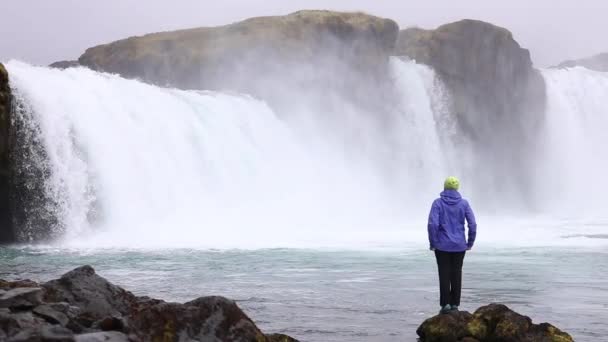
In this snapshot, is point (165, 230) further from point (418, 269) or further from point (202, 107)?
point (418, 269)

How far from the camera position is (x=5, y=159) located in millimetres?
26328

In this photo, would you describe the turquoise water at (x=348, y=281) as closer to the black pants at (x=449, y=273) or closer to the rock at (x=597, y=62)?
the black pants at (x=449, y=273)

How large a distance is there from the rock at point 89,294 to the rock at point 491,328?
351cm

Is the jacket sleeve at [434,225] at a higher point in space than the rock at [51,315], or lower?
higher

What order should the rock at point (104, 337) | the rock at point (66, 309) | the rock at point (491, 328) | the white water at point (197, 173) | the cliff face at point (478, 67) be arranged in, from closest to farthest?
the rock at point (104, 337) → the rock at point (66, 309) → the rock at point (491, 328) → the white water at point (197, 173) → the cliff face at point (478, 67)

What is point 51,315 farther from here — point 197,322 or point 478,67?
point 478,67

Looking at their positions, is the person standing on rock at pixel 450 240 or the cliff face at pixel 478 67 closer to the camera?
the person standing on rock at pixel 450 240

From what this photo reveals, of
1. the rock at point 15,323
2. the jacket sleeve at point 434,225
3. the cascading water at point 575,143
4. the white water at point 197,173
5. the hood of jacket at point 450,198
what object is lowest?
the rock at point 15,323

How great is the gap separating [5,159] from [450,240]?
62.1 ft

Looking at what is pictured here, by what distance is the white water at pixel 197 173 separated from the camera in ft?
93.7

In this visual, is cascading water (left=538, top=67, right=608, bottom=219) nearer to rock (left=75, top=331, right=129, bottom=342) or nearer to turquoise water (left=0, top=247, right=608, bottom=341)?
turquoise water (left=0, top=247, right=608, bottom=341)

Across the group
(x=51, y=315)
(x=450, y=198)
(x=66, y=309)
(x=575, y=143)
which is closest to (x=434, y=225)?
(x=450, y=198)

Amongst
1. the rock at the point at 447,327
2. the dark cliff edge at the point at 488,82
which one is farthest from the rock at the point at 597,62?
the rock at the point at 447,327

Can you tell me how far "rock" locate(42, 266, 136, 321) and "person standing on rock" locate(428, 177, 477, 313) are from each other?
12.3 feet
